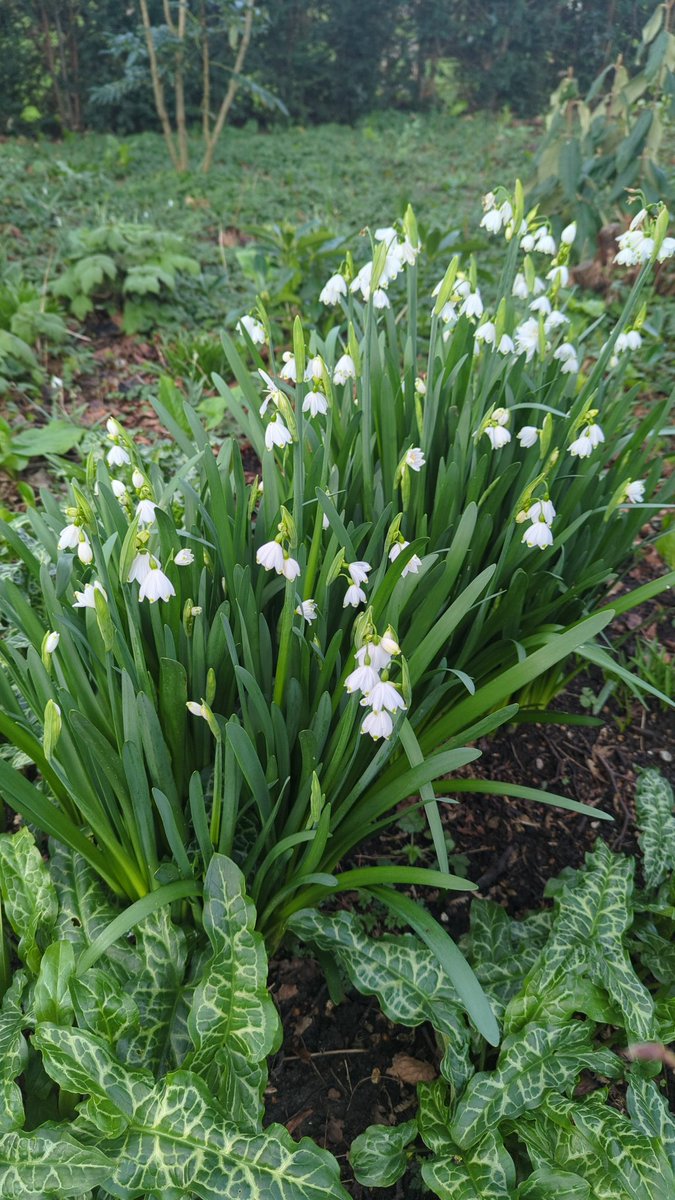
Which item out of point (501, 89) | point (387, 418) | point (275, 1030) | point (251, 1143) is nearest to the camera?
point (251, 1143)

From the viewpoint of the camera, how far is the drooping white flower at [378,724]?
1.03m

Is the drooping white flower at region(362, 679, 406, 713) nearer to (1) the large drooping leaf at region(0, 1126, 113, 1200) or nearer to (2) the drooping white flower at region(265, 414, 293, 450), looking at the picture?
(2) the drooping white flower at region(265, 414, 293, 450)

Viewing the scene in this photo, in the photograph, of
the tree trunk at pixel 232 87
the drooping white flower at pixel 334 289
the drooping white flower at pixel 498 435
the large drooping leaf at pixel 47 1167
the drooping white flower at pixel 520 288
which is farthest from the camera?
the tree trunk at pixel 232 87

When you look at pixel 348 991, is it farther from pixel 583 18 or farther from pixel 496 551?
pixel 583 18

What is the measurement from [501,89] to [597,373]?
34.7 feet

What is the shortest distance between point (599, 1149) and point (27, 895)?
97 centimetres

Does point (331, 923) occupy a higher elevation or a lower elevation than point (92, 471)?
lower

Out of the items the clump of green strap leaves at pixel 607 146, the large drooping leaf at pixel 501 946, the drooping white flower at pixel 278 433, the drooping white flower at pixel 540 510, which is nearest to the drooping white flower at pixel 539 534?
the drooping white flower at pixel 540 510

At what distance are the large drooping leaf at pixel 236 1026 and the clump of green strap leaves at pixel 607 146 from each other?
3.78 meters

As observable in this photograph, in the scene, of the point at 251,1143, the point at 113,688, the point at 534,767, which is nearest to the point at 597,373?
the point at 534,767

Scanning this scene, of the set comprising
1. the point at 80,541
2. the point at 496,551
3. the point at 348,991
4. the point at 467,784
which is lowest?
the point at 348,991

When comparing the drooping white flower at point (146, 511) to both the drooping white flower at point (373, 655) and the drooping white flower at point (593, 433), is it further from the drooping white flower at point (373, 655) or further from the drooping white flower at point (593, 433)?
the drooping white flower at point (593, 433)

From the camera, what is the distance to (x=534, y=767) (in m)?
1.89

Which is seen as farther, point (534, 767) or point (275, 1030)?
point (534, 767)
